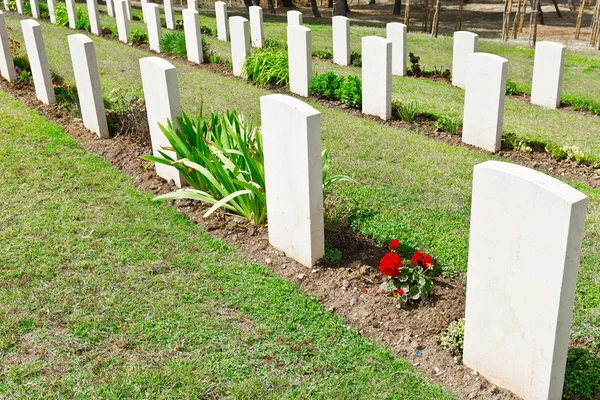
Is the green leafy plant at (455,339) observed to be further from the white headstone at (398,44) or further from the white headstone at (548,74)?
the white headstone at (398,44)

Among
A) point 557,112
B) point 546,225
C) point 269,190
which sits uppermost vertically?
point 546,225

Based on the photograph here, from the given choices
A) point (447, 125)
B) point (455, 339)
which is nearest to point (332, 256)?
point (455, 339)

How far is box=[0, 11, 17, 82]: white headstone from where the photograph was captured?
9805 millimetres

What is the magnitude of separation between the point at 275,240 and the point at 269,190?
45 centimetres

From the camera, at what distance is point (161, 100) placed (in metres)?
6.33

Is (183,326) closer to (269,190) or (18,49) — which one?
(269,190)

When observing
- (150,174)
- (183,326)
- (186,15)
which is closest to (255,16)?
(186,15)

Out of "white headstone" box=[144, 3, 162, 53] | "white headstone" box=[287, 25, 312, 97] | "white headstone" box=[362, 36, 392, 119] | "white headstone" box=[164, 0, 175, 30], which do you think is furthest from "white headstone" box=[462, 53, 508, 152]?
"white headstone" box=[164, 0, 175, 30]

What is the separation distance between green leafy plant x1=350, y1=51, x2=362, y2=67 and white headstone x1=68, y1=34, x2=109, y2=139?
6983mm

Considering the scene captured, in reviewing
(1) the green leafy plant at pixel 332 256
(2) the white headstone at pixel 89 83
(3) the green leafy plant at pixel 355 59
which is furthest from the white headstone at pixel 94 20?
(1) the green leafy plant at pixel 332 256

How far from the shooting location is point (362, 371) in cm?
392

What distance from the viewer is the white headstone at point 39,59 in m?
8.52

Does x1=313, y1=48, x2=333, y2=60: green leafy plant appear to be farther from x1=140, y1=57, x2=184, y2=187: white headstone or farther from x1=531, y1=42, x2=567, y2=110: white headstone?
x1=140, y1=57, x2=184, y2=187: white headstone

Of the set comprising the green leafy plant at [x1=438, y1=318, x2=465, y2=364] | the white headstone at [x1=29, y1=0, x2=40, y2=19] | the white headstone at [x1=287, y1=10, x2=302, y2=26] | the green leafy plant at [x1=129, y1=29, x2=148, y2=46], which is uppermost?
the white headstone at [x1=29, y1=0, x2=40, y2=19]
